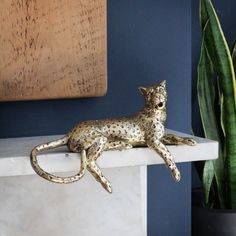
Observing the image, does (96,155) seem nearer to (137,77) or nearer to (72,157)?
(72,157)

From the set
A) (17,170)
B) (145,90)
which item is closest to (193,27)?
(145,90)

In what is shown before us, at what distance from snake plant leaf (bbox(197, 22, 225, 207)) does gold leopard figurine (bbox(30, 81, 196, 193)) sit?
308 millimetres

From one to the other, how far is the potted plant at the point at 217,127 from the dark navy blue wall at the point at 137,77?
0.07m

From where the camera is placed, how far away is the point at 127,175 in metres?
0.94

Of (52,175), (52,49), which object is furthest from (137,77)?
(52,175)

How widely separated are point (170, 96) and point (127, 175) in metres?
0.14

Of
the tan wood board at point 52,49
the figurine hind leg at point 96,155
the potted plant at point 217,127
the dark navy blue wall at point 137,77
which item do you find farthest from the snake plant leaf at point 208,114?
the figurine hind leg at point 96,155

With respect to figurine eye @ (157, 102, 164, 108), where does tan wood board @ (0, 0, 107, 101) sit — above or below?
above

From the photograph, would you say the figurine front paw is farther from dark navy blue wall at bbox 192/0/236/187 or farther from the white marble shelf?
dark navy blue wall at bbox 192/0/236/187

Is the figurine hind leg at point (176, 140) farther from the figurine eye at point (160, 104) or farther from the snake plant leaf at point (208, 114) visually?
the snake plant leaf at point (208, 114)

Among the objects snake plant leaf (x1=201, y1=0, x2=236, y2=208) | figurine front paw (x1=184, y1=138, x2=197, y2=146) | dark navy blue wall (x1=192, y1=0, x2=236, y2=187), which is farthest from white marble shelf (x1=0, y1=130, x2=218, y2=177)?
dark navy blue wall (x1=192, y1=0, x2=236, y2=187)

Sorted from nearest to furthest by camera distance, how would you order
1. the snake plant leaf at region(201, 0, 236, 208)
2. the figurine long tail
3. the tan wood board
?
the figurine long tail
the tan wood board
the snake plant leaf at region(201, 0, 236, 208)

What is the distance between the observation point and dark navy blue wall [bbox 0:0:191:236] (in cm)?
91

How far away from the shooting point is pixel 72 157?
0.76m
